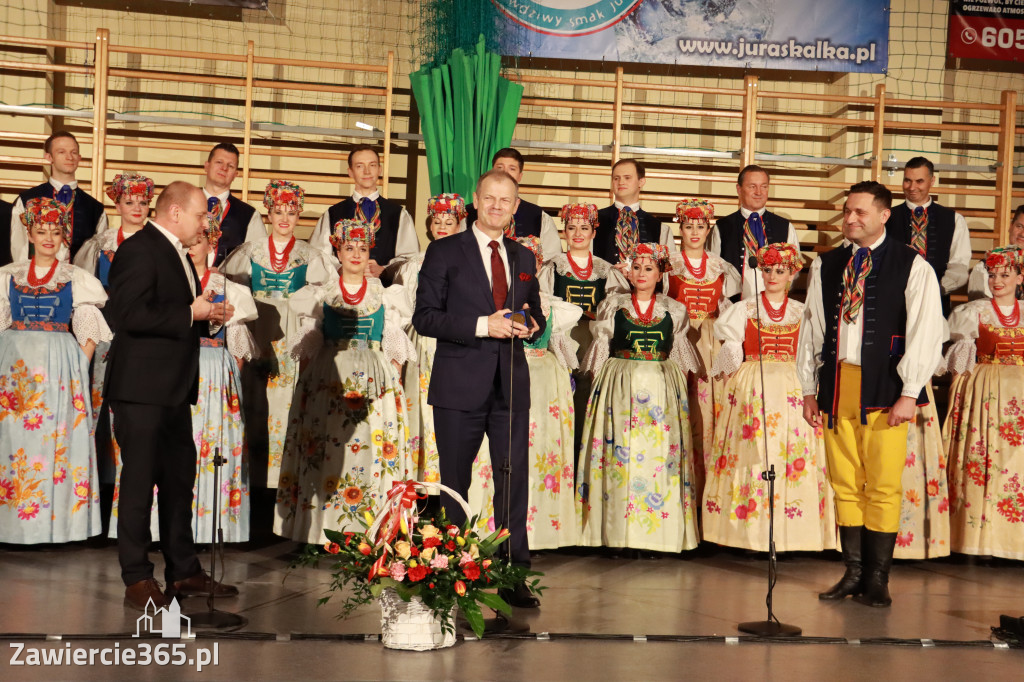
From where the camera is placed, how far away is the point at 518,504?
11.3 ft

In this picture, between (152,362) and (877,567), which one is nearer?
(152,362)

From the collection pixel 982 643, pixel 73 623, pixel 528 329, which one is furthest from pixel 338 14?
pixel 982 643

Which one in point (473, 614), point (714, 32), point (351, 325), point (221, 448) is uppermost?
point (714, 32)

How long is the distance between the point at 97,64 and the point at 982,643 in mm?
5157

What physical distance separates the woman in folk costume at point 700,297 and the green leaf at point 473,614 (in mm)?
2046

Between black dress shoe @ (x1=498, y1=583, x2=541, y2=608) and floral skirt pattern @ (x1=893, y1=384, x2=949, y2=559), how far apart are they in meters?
1.88

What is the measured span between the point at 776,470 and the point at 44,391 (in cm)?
285

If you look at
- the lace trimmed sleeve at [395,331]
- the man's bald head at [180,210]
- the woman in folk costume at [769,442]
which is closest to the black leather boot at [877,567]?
the woman in folk costume at [769,442]

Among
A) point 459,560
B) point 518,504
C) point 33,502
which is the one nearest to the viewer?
point 459,560

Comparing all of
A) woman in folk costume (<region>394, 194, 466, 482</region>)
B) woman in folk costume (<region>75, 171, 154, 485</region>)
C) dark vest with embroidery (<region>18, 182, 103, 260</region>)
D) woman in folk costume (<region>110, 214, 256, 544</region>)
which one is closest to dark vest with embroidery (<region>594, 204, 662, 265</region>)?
woman in folk costume (<region>394, 194, 466, 482</region>)

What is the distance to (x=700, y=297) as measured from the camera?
496 centimetres

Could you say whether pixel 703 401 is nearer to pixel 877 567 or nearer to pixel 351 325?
pixel 877 567

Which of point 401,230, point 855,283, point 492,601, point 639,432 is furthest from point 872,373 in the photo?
point 401,230

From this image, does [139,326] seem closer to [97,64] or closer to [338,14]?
[97,64]
